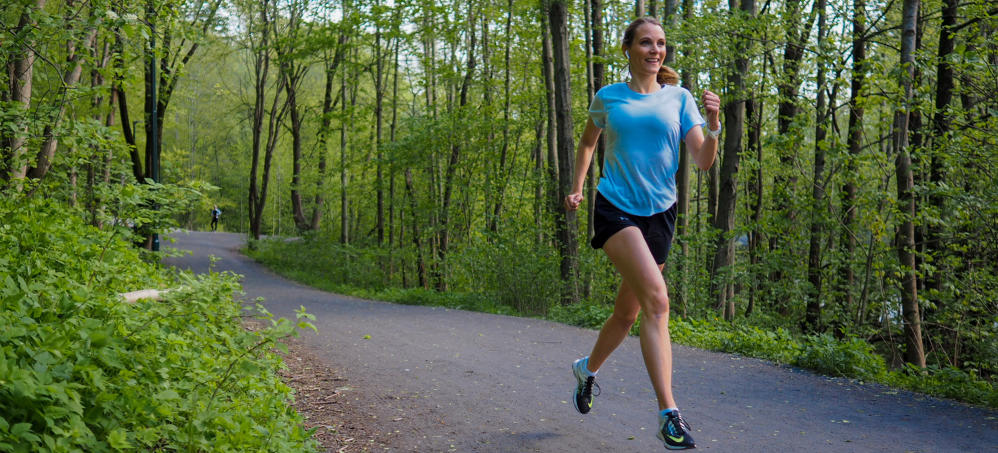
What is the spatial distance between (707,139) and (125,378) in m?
3.18

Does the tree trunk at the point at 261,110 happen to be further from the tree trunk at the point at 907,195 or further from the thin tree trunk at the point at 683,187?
the tree trunk at the point at 907,195

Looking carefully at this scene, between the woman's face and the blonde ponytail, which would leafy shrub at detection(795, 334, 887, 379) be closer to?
the blonde ponytail

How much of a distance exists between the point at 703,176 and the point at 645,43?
81.3 ft

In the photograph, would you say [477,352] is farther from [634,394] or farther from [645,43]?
[645,43]

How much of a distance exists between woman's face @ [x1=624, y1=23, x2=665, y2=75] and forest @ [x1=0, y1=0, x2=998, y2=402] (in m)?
3.83

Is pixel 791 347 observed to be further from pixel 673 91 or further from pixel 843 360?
pixel 673 91

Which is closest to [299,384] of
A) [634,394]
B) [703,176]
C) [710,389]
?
[634,394]

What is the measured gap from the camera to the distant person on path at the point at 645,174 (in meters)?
3.80

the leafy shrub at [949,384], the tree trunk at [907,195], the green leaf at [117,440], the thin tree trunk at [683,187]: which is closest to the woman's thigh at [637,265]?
the green leaf at [117,440]

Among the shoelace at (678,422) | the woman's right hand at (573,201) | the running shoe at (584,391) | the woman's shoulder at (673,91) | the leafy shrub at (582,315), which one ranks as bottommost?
the leafy shrub at (582,315)

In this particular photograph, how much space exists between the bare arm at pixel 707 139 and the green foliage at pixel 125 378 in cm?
233

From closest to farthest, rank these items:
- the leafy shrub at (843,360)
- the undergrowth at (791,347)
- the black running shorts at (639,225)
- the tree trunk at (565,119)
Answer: the black running shorts at (639,225), the undergrowth at (791,347), the leafy shrub at (843,360), the tree trunk at (565,119)

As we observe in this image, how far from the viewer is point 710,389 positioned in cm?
598

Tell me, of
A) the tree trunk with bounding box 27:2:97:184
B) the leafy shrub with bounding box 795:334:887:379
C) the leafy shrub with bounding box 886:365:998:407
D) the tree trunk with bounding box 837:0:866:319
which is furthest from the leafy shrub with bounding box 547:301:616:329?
the tree trunk with bounding box 27:2:97:184
